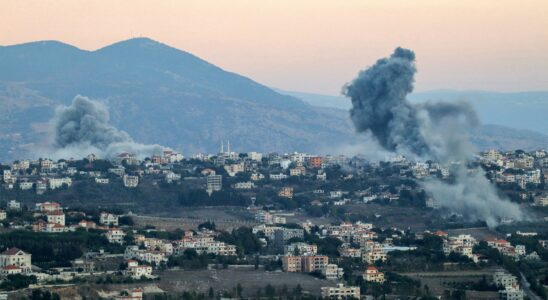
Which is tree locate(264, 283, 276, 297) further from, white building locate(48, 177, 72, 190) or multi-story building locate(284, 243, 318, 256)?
A: white building locate(48, 177, 72, 190)

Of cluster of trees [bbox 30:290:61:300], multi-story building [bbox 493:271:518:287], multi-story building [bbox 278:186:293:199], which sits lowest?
cluster of trees [bbox 30:290:61:300]

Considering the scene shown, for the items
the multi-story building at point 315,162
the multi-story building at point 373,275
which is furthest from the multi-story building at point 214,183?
the multi-story building at point 373,275

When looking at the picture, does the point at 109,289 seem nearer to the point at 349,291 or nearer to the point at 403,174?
the point at 349,291

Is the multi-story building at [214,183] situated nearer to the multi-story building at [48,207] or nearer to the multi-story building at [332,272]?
the multi-story building at [48,207]

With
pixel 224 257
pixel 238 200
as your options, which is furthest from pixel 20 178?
pixel 224 257

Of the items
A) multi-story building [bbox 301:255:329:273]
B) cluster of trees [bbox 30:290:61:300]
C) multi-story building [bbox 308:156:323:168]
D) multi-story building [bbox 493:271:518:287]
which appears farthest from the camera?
multi-story building [bbox 308:156:323:168]

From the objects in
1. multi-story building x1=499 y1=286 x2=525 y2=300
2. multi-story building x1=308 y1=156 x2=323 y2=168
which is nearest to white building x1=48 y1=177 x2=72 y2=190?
multi-story building x1=308 y1=156 x2=323 y2=168
